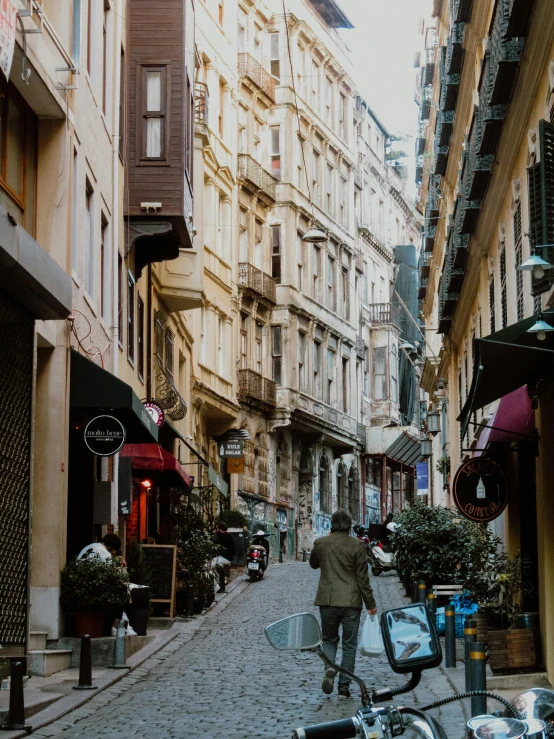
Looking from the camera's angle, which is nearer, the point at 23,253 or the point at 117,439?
the point at 23,253

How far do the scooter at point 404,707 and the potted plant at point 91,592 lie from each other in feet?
36.1

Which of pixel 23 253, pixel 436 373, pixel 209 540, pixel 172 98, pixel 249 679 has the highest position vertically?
pixel 172 98

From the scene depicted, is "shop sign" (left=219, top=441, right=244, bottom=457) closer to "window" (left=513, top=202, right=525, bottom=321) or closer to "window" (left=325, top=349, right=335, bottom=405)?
"window" (left=325, top=349, right=335, bottom=405)

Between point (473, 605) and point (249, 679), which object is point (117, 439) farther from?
point (473, 605)

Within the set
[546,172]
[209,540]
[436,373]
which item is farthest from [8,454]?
[436,373]

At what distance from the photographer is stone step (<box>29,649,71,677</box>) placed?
1478 cm

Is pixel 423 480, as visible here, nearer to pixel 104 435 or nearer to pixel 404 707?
pixel 104 435

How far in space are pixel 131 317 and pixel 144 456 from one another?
323 cm

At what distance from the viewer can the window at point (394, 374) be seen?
6209cm

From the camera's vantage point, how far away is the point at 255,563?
29906mm

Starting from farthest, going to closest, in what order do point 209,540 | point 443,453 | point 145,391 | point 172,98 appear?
point 443,453 < point 145,391 < point 172,98 < point 209,540

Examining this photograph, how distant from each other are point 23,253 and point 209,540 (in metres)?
11.1

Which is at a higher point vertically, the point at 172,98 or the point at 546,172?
the point at 172,98

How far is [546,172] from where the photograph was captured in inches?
470
